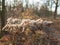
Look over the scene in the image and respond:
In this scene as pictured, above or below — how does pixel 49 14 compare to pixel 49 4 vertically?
below

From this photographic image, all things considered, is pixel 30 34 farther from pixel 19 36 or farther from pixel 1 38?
pixel 1 38

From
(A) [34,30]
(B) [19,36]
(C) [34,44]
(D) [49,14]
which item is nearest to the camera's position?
(C) [34,44]

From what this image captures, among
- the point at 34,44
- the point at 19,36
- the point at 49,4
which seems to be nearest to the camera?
the point at 34,44

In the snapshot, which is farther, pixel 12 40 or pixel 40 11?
pixel 40 11

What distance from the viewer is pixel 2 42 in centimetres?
998

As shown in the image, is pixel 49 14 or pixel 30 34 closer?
pixel 30 34

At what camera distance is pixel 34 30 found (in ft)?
33.6

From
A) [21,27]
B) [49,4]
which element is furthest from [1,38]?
[49,4]

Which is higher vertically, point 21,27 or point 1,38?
point 21,27

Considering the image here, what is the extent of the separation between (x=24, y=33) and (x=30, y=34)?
0.39 m

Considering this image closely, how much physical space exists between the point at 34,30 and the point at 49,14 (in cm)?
2400

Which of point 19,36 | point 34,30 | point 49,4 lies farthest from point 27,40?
point 49,4

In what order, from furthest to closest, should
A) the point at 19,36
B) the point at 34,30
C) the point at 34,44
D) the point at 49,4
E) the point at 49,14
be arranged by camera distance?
the point at 49,14 < the point at 49,4 < the point at 34,30 < the point at 19,36 < the point at 34,44

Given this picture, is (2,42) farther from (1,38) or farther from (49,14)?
(49,14)
